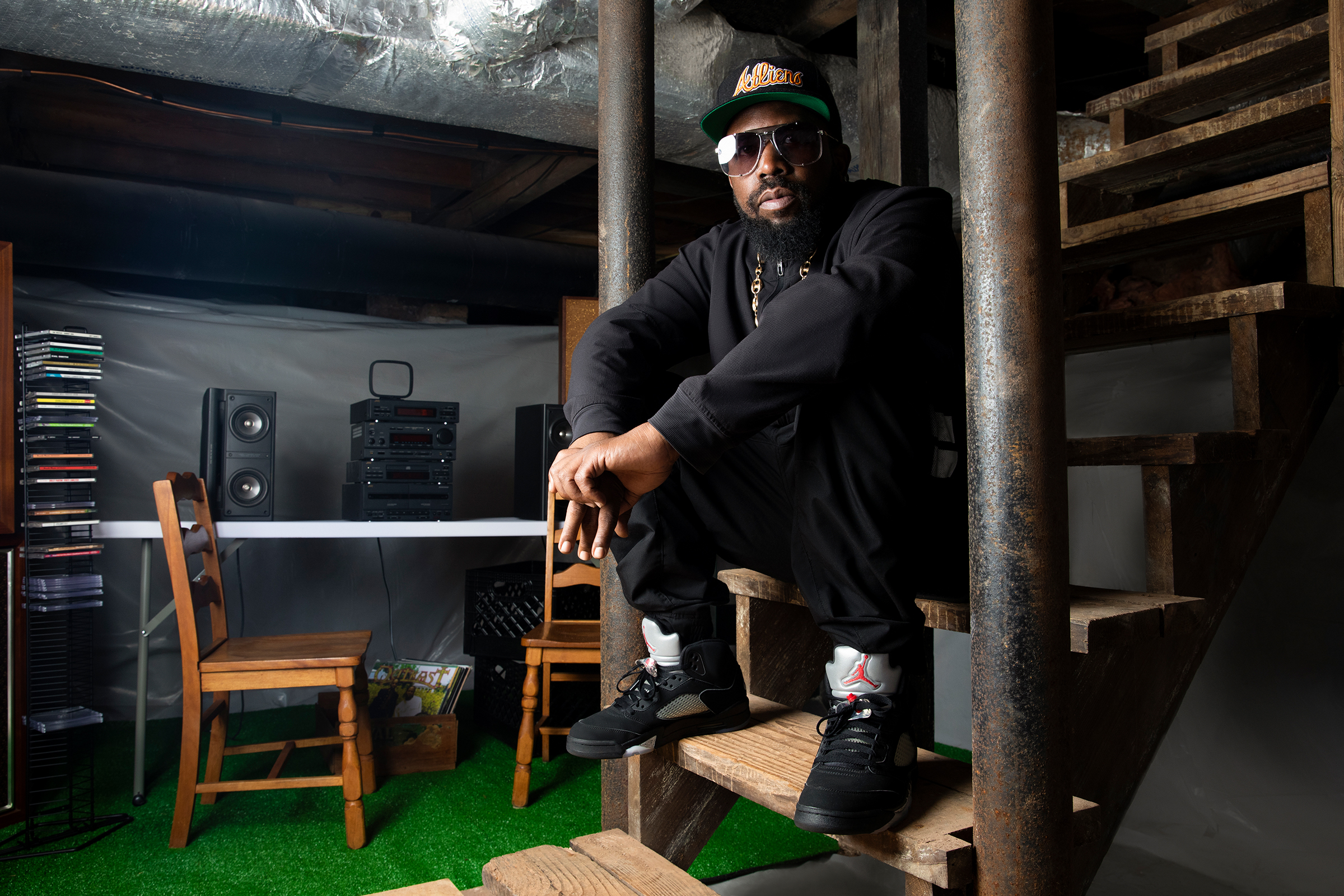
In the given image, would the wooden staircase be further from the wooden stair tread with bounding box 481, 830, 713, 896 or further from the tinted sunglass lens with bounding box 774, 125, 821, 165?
the tinted sunglass lens with bounding box 774, 125, 821, 165

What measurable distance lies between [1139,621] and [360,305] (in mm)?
4471

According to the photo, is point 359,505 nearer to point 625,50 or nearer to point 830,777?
point 625,50

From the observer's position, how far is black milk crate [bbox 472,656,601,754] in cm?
296

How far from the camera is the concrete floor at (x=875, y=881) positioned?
1.94 meters

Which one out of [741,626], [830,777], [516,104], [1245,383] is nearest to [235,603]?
[516,104]

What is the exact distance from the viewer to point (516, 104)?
243cm

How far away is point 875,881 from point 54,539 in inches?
95.5

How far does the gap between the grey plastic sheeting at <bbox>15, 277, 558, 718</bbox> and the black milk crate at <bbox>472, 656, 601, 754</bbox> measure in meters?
0.88

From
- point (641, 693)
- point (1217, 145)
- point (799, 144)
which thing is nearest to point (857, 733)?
point (641, 693)

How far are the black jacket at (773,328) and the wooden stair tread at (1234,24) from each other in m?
1.43

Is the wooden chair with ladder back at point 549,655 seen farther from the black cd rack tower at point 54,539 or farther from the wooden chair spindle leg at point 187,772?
the black cd rack tower at point 54,539

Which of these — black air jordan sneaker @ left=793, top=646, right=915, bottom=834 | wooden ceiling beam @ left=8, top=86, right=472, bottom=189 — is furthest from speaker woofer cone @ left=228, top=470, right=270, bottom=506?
black air jordan sneaker @ left=793, top=646, right=915, bottom=834

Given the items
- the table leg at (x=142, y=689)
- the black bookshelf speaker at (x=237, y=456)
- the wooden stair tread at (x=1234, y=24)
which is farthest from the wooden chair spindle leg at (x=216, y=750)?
the wooden stair tread at (x=1234, y=24)

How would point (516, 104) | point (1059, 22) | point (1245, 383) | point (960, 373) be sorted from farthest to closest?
point (1059, 22) → point (516, 104) → point (1245, 383) → point (960, 373)
